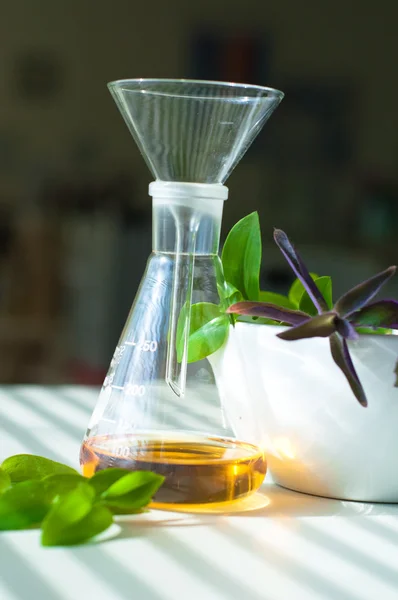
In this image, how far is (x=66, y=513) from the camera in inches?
16.7

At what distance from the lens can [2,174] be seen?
2838mm

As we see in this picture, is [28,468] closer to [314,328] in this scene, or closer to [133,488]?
[133,488]

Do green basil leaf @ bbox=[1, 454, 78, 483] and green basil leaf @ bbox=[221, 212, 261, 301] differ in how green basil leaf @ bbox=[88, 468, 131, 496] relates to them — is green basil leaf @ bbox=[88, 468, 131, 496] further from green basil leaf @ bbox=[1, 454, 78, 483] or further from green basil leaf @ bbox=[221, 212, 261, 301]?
green basil leaf @ bbox=[221, 212, 261, 301]

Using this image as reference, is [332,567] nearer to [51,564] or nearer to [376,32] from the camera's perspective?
[51,564]

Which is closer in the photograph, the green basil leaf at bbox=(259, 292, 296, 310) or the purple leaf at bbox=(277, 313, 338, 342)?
the purple leaf at bbox=(277, 313, 338, 342)

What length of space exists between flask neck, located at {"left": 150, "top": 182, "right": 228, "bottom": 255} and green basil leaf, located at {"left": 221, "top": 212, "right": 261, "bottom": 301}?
55 millimetres

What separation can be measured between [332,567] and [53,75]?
8.74 ft

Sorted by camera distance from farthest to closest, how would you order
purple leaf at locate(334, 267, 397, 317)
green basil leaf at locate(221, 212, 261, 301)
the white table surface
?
1. green basil leaf at locate(221, 212, 261, 301)
2. purple leaf at locate(334, 267, 397, 317)
3. the white table surface

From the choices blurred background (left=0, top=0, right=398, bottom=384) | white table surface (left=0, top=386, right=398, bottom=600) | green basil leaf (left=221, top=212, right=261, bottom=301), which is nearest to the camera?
white table surface (left=0, top=386, right=398, bottom=600)

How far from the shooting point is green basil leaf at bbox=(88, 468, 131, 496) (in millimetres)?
459

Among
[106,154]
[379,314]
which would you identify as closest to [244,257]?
[379,314]

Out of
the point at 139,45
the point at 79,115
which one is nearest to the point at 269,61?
the point at 139,45

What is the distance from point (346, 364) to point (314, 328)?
28mm

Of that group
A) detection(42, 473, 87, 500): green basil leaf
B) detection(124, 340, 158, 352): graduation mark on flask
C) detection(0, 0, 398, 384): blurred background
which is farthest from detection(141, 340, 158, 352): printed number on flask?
detection(0, 0, 398, 384): blurred background
